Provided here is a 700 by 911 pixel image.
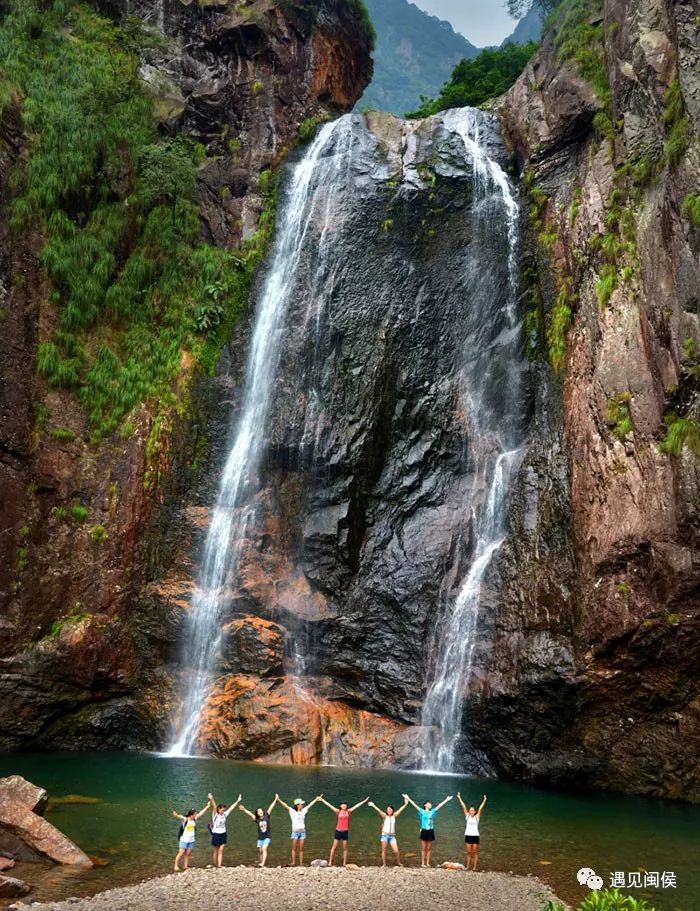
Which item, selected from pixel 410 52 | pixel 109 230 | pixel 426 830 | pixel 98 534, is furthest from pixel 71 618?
pixel 410 52

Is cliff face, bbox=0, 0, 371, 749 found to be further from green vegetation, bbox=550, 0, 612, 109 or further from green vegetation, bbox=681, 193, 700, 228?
green vegetation, bbox=681, 193, 700, 228

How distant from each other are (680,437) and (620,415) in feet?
7.44

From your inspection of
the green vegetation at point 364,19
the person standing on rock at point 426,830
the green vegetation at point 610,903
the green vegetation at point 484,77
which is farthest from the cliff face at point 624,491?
the green vegetation at point 484,77

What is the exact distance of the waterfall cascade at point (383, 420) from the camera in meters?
21.2

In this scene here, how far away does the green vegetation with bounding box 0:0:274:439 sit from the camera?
82.5ft

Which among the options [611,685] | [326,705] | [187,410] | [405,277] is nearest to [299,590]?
[326,705]

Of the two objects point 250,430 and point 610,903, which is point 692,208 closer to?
point 250,430

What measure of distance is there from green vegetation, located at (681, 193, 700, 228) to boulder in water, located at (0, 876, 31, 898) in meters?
17.4

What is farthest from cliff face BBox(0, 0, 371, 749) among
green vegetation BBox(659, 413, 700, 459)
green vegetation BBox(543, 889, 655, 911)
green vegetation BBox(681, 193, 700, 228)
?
green vegetation BBox(543, 889, 655, 911)

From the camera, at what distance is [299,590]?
22.3 m

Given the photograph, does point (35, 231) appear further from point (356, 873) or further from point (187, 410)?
point (356, 873)

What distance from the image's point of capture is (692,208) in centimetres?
1694

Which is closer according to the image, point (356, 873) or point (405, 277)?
point (356, 873)

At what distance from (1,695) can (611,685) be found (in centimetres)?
1550
